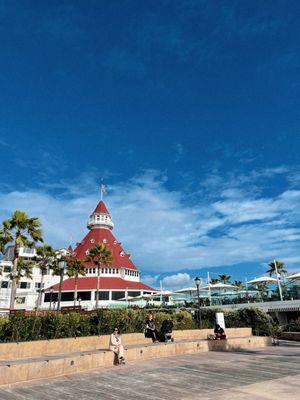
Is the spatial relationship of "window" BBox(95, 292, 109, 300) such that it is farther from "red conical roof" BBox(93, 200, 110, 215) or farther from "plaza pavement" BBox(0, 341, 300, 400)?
"plaza pavement" BBox(0, 341, 300, 400)

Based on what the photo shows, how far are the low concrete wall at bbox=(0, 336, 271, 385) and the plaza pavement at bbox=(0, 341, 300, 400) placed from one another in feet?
1.16

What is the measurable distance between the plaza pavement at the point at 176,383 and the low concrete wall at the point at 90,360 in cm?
35

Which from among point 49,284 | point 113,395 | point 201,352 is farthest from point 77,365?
point 49,284

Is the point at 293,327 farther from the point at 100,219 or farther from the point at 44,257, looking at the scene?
the point at 100,219

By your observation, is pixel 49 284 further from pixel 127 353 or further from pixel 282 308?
pixel 127 353

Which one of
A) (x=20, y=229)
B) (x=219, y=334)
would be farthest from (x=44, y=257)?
(x=219, y=334)

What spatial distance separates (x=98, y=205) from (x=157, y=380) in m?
63.6

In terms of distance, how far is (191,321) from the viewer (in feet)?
73.8

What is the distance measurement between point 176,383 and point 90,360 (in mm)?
3625

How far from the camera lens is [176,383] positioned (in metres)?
9.00

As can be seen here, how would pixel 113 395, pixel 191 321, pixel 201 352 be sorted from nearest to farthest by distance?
1. pixel 113 395
2. pixel 201 352
3. pixel 191 321

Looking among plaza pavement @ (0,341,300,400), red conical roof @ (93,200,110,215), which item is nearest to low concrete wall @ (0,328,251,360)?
plaza pavement @ (0,341,300,400)

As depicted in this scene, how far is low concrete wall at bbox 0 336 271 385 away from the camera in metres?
9.23

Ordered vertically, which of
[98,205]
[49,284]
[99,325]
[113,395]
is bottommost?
[113,395]
